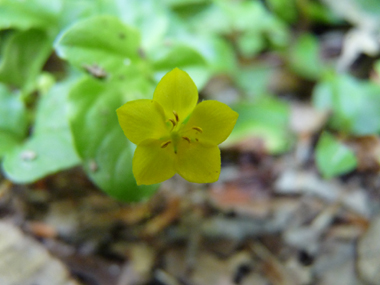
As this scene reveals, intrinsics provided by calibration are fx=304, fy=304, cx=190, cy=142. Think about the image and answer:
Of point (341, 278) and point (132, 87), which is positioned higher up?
point (132, 87)

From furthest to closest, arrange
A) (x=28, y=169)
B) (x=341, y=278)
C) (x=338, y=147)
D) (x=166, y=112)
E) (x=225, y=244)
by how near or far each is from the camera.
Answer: (x=338, y=147) → (x=225, y=244) → (x=341, y=278) → (x=28, y=169) → (x=166, y=112)

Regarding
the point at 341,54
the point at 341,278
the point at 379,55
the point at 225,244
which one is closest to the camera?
the point at 341,278

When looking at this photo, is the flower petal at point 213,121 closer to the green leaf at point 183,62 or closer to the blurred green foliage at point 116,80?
the blurred green foliage at point 116,80

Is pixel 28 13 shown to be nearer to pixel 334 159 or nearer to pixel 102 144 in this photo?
pixel 102 144

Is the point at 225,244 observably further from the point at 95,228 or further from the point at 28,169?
the point at 28,169

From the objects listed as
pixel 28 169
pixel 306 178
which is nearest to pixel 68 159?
pixel 28 169

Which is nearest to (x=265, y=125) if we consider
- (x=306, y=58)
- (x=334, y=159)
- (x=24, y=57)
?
(x=334, y=159)
